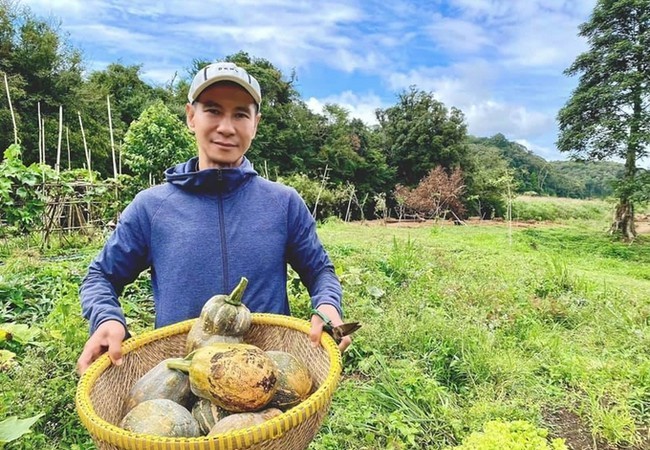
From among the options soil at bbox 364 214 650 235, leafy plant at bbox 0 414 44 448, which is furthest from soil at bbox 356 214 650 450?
soil at bbox 364 214 650 235

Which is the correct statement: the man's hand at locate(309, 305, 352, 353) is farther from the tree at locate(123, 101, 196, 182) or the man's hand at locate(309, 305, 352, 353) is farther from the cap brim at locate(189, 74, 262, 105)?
the tree at locate(123, 101, 196, 182)

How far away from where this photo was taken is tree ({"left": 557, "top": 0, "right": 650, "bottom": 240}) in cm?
1694

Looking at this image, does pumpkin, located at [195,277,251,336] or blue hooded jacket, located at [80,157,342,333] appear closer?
pumpkin, located at [195,277,251,336]

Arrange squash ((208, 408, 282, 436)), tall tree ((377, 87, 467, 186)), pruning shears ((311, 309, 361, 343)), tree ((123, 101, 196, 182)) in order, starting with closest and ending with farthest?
squash ((208, 408, 282, 436)), pruning shears ((311, 309, 361, 343)), tree ((123, 101, 196, 182)), tall tree ((377, 87, 467, 186))

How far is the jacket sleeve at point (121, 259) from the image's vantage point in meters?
1.33

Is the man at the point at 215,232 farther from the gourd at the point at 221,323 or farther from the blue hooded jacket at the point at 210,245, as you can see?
the gourd at the point at 221,323

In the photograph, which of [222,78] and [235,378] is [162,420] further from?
[222,78]

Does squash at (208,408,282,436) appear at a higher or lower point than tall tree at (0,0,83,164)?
lower

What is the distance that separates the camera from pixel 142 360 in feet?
3.80

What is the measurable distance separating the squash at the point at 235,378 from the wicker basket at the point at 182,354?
0.11 m

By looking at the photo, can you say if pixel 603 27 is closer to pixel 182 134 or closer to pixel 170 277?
pixel 182 134

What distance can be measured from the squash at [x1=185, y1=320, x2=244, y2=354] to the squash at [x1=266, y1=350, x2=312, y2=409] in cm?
11

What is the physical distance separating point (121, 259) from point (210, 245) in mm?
264

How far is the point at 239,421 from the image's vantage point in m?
0.88
